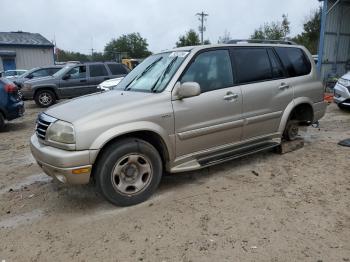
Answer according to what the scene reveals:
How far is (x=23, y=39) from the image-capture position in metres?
33.3

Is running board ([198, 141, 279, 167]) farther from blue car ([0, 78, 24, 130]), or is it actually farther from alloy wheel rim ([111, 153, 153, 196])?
blue car ([0, 78, 24, 130])

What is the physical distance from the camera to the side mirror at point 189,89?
3922mm

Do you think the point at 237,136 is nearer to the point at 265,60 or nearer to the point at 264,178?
the point at 264,178

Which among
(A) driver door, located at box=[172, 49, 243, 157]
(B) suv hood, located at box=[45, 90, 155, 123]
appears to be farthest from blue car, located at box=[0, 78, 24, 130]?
(A) driver door, located at box=[172, 49, 243, 157]

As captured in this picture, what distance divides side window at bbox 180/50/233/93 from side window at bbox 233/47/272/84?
18 cm

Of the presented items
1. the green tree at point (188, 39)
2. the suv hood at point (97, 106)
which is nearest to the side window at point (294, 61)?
the suv hood at point (97, 106)

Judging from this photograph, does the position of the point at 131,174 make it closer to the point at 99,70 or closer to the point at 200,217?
the point at 200,217

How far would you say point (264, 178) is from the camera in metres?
4.65

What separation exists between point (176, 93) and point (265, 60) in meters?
1.82

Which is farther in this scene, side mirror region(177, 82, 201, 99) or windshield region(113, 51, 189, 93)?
windshield region(113, 51, 189, 93)

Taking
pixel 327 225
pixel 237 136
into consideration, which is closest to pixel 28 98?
pixel 237 136

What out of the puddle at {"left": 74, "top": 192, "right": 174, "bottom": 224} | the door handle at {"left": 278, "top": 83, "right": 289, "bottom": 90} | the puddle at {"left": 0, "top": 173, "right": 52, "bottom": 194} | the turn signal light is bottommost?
the puddle at {"left": 0, "top": 173, "right": 52, "bottom": 194}

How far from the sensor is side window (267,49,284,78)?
518cm

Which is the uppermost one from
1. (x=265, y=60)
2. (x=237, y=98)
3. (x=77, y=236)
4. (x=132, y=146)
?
(x=265, y=60)
